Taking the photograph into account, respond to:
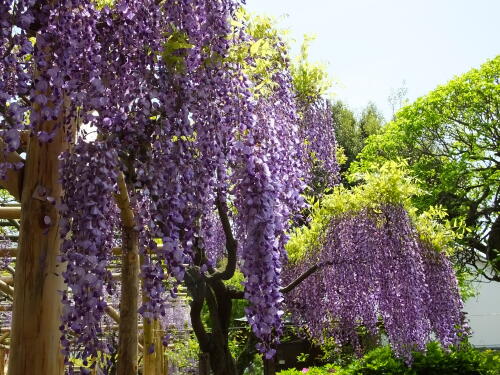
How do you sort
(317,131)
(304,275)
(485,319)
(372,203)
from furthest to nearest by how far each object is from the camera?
(485,319), (372,203), (317,131), (304,275)

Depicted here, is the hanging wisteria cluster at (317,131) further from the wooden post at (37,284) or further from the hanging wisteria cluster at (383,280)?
the wooden post at (37,284)

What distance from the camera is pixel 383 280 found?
25.2 ft

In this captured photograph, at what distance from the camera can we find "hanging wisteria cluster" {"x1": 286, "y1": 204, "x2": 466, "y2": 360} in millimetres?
7668

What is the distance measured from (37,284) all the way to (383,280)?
17.3ft

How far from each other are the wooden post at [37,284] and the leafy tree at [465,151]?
13810 millimetres

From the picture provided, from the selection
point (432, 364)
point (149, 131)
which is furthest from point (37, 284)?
point (432, 364)

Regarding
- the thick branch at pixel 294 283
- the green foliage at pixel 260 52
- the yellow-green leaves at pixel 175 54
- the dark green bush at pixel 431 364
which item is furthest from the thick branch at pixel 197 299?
the yellow-green leaves at pixel 175 54

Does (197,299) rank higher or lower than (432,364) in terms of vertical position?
higher

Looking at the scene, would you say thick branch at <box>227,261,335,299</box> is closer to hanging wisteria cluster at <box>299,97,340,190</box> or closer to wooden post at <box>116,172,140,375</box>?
hanging wisteria cluster at <box>299,97,340,190</box>

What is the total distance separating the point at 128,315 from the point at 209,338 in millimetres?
2963

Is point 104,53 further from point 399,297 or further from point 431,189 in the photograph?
point 431,189

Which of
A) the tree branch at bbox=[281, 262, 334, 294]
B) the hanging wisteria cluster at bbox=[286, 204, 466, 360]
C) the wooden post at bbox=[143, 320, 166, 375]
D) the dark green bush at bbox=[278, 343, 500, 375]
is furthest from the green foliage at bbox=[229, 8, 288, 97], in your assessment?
the dark green bush at bbox=[278, 343, 500, 375]

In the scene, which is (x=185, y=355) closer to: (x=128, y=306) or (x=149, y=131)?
(x=128, y=306)

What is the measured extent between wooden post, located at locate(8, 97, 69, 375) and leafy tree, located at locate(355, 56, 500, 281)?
13810mm
